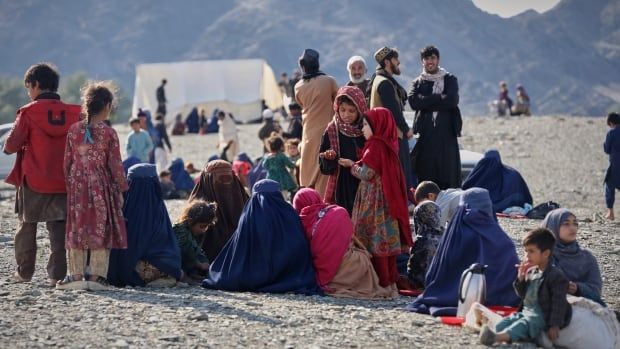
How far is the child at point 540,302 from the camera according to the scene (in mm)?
6730

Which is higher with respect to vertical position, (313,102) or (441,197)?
(313,102)

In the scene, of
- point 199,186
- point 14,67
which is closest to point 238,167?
point 199,186

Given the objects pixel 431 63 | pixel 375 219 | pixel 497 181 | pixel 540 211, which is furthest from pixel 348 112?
pixel 497 181

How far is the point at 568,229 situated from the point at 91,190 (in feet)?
9.82

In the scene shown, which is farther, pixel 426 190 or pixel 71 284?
pixel 426 190

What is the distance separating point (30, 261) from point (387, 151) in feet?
8.26

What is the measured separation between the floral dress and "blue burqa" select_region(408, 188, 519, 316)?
0.85 metres

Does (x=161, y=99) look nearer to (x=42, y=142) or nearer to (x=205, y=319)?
(x=42, y=142)

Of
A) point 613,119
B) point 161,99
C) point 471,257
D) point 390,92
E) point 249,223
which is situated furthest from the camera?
point 161,99

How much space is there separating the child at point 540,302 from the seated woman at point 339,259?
1719 millimetres

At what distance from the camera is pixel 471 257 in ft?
25.2

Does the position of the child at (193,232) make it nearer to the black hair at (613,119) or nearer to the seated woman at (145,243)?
the seated woman at (145,243)

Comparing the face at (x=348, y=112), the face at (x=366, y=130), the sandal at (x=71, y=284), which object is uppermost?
the face at (x=348, y=112)

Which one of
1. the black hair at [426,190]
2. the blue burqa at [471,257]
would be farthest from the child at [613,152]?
the blue burqa at [471,257]
